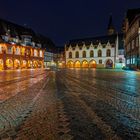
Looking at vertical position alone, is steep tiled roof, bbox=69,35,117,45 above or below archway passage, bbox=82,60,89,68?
above

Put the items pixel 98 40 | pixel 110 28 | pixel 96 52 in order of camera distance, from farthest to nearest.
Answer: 1. pixel 110 28
2. pixel 98 40
3. pixel 96 52

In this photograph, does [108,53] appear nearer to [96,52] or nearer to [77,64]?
[96,52]

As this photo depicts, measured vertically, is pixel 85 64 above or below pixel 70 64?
below

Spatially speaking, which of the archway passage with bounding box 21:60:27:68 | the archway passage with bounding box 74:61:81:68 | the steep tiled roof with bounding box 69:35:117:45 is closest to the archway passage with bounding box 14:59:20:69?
the archway passage with bounding box 21:60:27:68

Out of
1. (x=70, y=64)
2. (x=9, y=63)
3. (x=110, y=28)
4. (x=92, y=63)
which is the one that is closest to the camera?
(x=9, y=63)

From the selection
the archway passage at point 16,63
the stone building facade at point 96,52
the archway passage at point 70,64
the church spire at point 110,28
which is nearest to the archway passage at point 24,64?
the archway passage at point 16,63

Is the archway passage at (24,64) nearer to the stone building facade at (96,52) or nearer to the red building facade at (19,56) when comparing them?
the red building facade at (19,56)

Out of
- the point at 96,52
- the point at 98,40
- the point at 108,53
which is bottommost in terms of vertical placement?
the point at 108,53

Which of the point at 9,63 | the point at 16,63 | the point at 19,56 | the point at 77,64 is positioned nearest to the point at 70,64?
the point at 77,64

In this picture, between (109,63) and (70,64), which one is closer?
(109,63)

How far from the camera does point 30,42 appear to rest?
60.2 metres

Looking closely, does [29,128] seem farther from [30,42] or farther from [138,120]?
[30,42]

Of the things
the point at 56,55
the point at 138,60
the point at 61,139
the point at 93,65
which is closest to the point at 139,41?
the point at 138,60

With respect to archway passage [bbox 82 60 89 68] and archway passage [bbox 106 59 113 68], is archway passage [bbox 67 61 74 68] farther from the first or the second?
archway passage [bbox 106 59 113 68]
